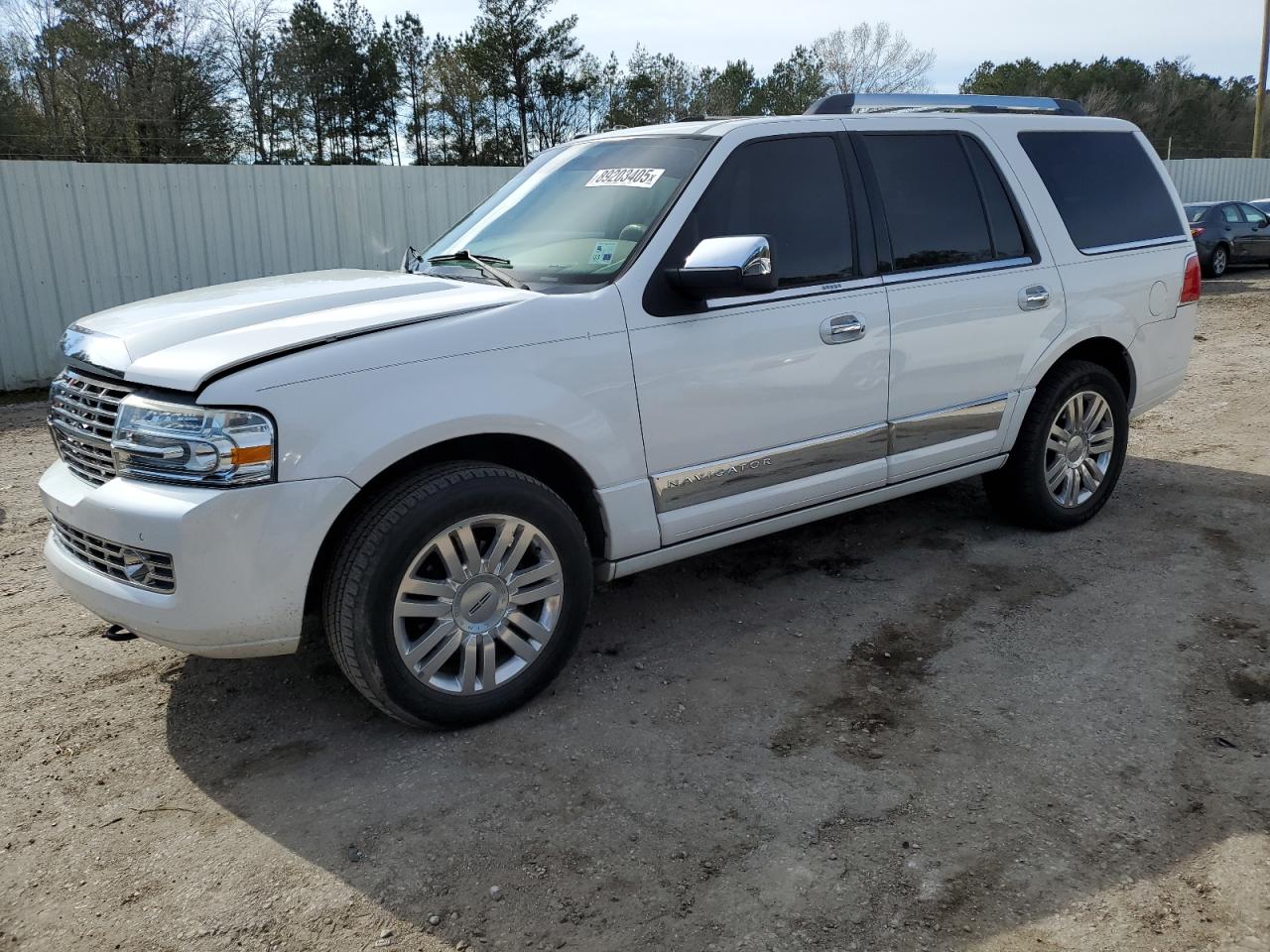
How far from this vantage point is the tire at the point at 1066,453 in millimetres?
5035

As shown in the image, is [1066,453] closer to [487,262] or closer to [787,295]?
[787,295]

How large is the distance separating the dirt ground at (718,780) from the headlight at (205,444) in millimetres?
1008

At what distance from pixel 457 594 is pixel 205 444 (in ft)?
2.93

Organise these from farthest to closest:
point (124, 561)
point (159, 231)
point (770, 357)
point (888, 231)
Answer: point (159, 231)
point (888, 231)
point (770, 357)
point (124, 561)

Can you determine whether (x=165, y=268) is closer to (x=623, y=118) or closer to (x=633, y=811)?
(x=633, y=811)

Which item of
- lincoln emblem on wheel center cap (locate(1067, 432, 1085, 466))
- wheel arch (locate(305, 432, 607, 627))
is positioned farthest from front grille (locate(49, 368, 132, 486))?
lincoln emblem on wheel center cap (locate(1067, 432, 1085, 466))

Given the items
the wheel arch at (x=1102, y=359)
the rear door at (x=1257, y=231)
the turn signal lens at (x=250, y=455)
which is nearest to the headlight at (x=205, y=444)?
the turn signal lens at (x=250, y=455)

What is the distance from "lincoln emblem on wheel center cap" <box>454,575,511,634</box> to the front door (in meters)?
0.69

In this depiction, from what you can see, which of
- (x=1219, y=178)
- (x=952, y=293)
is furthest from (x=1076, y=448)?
(x=1219, y=178)

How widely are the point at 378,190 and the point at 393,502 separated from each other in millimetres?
10114

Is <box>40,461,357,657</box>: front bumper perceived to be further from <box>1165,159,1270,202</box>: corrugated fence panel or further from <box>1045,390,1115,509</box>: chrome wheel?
<box>1165,159,1270,202</box>: corrugated fence panel

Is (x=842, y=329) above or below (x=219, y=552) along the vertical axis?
above

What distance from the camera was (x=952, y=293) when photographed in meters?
4.48

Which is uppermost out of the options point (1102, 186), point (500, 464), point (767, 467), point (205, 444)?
point (1102, 186)
